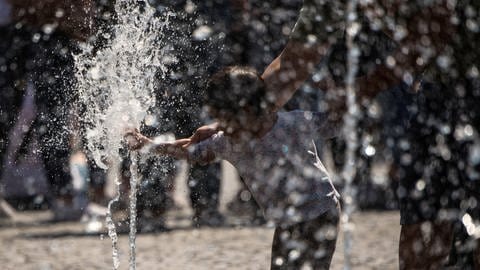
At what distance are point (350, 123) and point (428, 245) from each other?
522mm

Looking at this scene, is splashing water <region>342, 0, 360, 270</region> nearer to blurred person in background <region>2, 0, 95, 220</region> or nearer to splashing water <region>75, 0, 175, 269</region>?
splashing water <region>75, 0, 175, 269</region>

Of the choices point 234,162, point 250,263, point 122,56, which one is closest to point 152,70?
point 122,56

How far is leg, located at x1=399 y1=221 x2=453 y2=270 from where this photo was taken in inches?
171

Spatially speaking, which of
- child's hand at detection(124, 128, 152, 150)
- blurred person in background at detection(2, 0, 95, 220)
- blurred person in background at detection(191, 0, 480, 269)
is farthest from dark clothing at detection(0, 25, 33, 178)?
blurred person in background at detection(191, 0, 480, 269)

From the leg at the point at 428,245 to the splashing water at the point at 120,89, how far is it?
110 cm

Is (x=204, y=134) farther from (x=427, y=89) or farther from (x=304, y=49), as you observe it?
(x=427, y=89)

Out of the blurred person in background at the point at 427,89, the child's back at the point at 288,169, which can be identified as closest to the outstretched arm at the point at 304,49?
the blurred person in background at the point at 427,89

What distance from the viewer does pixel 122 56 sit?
5320 millimetres

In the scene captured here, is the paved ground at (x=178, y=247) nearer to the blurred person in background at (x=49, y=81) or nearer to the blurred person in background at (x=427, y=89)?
the blurred person in background at (x=49, y=81)

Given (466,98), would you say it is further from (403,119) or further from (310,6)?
(403,119)

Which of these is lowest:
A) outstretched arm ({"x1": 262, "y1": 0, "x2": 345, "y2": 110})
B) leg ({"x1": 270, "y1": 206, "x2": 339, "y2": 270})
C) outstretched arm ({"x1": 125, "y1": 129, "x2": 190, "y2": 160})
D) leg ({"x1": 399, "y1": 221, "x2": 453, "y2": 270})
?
leg ({"x1": 399, "y1": 221, "x2": 453, "y2": 270})

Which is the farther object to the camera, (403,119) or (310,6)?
(403,119)

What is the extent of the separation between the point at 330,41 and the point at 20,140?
4.79 m

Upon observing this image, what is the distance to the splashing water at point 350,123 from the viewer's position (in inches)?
158
